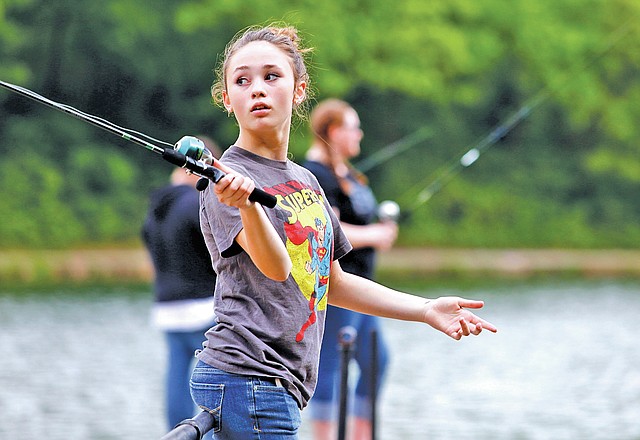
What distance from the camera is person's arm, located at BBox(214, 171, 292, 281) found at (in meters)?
2.34

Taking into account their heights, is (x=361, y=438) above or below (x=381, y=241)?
below

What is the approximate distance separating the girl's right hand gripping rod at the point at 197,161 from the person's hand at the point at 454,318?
27.0 inches

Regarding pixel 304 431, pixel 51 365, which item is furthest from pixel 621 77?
pixel 304 431

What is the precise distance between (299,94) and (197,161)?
76 centimetres

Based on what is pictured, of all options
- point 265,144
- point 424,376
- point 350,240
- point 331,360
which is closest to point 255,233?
point 265,144

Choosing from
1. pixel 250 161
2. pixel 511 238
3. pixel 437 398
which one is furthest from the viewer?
pixel 511 238

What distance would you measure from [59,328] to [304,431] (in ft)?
23.3

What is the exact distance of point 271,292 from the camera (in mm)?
2783

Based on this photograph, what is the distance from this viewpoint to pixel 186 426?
2.68 meters

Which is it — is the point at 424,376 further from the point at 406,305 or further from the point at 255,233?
the point at 255,233

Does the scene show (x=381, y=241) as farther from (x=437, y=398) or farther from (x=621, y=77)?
(x=621, y=77)

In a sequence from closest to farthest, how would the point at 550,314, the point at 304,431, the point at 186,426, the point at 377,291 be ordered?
the point at 186,426 → the point at 377,291 → the point at 304,431 → the point at 550,314

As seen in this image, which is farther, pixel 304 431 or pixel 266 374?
pixel 304 431

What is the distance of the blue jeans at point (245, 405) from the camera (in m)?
2.78
